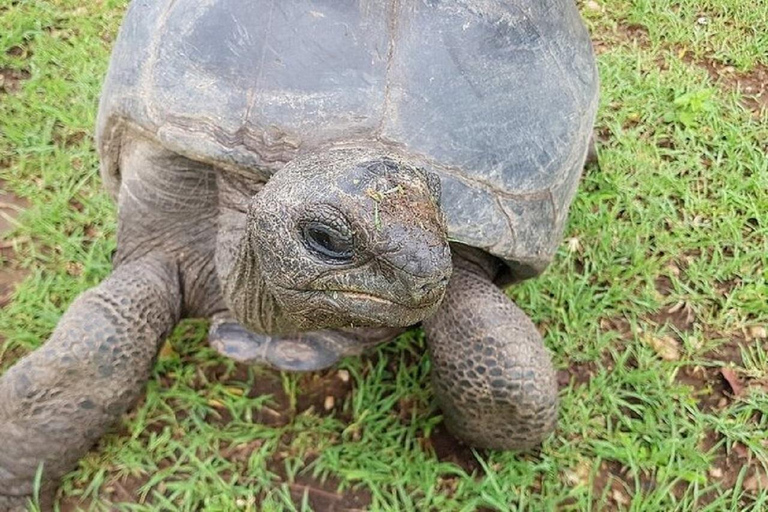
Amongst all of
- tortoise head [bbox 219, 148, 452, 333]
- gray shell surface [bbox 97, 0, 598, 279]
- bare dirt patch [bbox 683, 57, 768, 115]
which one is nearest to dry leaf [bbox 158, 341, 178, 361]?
gray shell surface [bbox 97, 0, 598, 279]

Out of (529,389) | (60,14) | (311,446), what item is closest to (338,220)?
(529,389)

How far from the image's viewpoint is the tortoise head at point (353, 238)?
6.52 ft

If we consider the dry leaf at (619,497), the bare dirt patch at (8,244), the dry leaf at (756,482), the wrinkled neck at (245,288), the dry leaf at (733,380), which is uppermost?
the wrinkled neck at (245,288)

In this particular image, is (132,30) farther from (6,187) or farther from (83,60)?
(83,60)

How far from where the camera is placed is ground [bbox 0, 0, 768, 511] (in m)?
3.09

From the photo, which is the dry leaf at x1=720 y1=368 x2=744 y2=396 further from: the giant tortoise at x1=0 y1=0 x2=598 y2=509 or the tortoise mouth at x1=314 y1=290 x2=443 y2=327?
the tortoise mouth at x1=314 y1=290 x2=443 y2=327

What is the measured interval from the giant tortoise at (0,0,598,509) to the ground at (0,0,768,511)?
0.26 metres

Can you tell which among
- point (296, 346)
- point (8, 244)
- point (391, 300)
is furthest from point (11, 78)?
point (391, 300)

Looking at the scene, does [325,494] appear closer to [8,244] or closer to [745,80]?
[8,244]

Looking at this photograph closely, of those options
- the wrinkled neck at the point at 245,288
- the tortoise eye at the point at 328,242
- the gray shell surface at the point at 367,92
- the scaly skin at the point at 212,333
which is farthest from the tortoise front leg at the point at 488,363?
the tortoise eye at the point at 328,242

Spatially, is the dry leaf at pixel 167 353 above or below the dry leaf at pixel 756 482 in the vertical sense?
above

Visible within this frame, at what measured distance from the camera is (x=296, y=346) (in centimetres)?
301

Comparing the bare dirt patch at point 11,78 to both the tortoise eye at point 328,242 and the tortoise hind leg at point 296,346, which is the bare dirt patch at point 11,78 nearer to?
the tortoise hind leg at point 296,346

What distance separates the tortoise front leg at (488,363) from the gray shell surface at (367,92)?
0.71 ft
